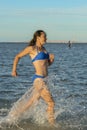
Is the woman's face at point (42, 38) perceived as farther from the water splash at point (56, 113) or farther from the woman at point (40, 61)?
the water splash at point (56, 113)

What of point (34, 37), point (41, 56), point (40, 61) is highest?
point (34, 37)

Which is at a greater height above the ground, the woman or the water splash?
the woman

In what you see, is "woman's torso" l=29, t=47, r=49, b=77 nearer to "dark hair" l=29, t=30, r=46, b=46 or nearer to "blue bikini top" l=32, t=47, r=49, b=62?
"blue bikini top" l=32, t=47, r=49, b=62

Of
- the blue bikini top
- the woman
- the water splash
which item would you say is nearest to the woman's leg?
the woman

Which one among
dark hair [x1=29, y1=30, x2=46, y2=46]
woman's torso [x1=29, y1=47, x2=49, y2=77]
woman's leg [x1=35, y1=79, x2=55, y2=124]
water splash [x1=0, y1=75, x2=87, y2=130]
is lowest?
water splash [x1=0, y1=75, x2=87, y2=130]

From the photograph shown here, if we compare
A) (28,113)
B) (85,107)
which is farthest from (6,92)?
(28,113)

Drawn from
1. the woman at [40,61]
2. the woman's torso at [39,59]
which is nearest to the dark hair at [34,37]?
the woman at [40,61]

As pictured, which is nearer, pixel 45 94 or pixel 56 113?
pixel 45 94

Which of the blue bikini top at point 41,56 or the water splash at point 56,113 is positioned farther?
the water splash at point 56,113

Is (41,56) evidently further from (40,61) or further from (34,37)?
(34,37)

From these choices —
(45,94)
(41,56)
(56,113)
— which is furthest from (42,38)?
(56,113)

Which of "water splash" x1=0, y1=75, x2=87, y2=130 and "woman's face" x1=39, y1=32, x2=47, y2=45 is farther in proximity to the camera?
"water splash" x1=0, y1=75, x2=87, y2=130

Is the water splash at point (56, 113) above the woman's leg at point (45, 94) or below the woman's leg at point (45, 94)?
below

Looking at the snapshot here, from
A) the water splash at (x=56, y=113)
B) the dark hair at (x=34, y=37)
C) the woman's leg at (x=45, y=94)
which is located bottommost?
the water splash at (x=56, y=113)
